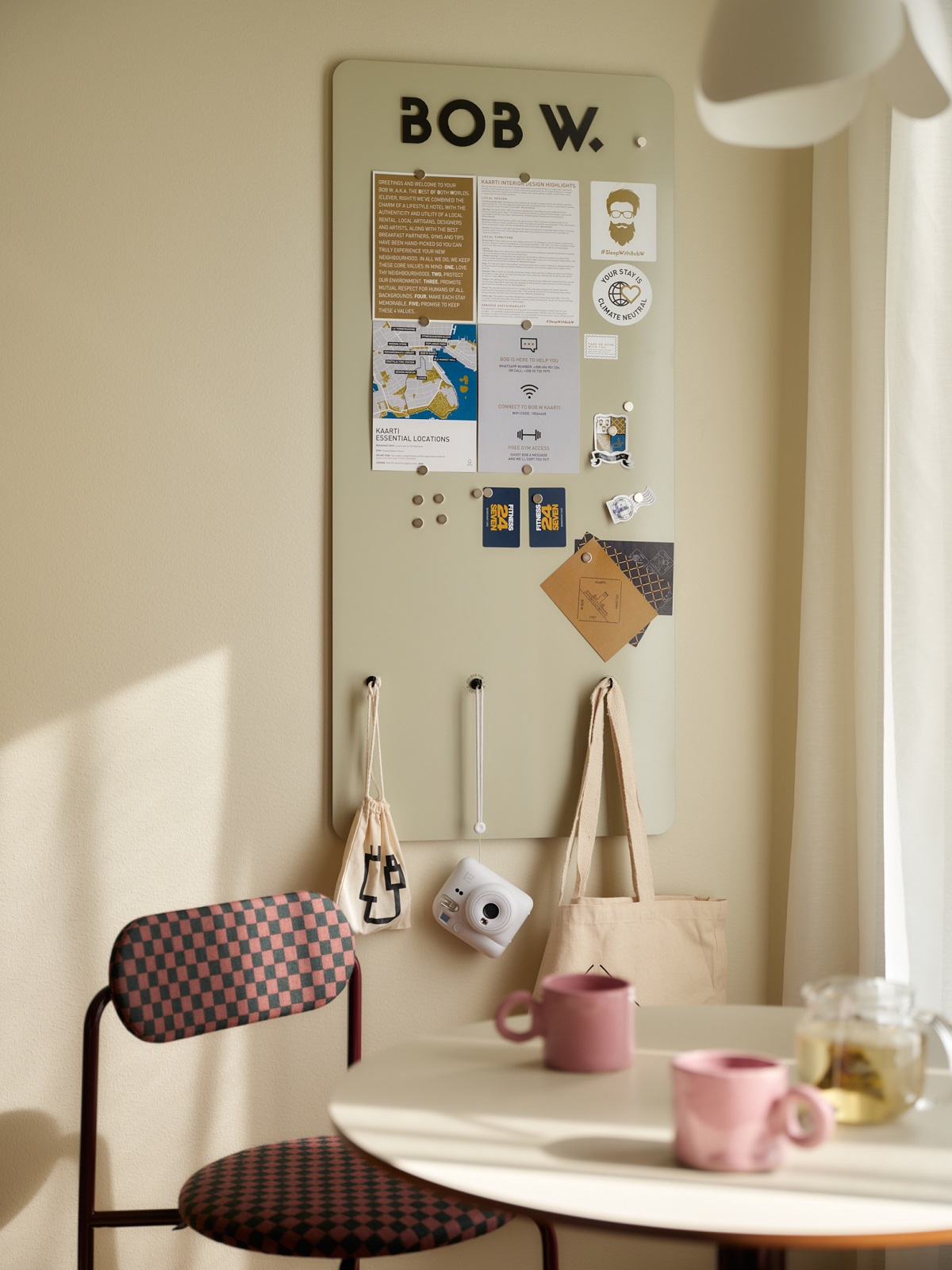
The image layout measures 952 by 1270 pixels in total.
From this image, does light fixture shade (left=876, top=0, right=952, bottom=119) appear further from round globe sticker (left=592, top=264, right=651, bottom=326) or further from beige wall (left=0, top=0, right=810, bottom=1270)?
beige wall (left=0, top=0, right=810, bottom=1270)

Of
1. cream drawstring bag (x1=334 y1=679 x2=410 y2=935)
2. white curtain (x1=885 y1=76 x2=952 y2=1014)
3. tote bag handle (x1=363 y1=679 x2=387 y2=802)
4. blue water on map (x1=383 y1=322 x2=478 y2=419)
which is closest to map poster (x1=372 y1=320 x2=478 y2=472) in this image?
blue water on map (x1=383 y1=322 x2=478 y2=419)

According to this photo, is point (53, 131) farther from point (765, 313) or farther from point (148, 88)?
point (765, 313)

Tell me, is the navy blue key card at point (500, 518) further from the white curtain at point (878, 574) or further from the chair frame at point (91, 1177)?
the chair frame at point (91, 1177)

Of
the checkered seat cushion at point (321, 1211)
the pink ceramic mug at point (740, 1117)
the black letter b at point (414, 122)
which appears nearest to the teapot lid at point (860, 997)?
the pink ceramic mug at point (740, 1117)

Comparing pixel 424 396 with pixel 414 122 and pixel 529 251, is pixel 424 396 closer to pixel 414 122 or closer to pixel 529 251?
pixel 529 251

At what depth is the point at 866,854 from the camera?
1.85 metres

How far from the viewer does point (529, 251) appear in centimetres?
208

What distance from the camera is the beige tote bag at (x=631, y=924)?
1.99 m

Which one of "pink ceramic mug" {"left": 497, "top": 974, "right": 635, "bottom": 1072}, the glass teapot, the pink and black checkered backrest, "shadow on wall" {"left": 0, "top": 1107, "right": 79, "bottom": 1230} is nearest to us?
the glass teapot

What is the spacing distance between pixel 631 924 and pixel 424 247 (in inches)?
49.8

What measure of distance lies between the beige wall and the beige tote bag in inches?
3.6

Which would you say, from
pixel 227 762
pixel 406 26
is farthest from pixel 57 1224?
pixel 406 26

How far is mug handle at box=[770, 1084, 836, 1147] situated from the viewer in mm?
825

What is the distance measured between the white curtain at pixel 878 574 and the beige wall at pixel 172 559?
1.38 feet
